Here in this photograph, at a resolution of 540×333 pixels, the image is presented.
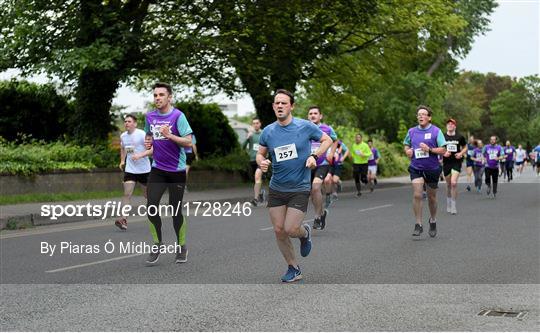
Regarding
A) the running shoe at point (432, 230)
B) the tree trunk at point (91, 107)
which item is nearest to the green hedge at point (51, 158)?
the tree trunk at point (91, 107)

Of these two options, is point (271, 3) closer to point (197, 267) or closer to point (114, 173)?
point (114, 173)

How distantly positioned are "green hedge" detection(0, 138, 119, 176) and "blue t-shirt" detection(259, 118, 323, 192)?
12369 millimetres

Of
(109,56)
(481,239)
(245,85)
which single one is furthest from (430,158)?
(245,85)

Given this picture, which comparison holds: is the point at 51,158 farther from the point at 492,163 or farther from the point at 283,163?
the point at 283,163

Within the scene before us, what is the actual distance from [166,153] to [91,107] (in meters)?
15.6

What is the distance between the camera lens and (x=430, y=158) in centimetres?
1195

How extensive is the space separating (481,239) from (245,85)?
16.4 m

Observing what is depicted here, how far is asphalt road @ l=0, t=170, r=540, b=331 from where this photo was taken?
6137 mm

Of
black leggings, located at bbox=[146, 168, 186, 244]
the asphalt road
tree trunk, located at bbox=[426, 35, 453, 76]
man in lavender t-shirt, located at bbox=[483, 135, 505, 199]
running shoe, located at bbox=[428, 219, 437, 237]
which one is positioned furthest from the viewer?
tree trunk, located at bbox=[426, 35, 453, 76]

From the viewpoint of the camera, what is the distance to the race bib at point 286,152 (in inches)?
302

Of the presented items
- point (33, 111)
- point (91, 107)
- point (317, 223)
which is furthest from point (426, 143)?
point (33, 111)

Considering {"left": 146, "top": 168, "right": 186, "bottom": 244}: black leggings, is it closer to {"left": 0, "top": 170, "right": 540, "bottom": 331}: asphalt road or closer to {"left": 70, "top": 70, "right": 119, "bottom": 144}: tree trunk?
{"left": 0, "top": 170, "right": 540, "bottom": 331}: asphalt road

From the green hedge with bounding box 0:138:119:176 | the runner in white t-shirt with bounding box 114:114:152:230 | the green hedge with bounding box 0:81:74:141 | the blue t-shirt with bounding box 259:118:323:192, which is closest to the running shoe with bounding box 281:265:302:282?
the blue t-shirt with bounding box 259:118:323:192

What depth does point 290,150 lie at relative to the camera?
7.67m
